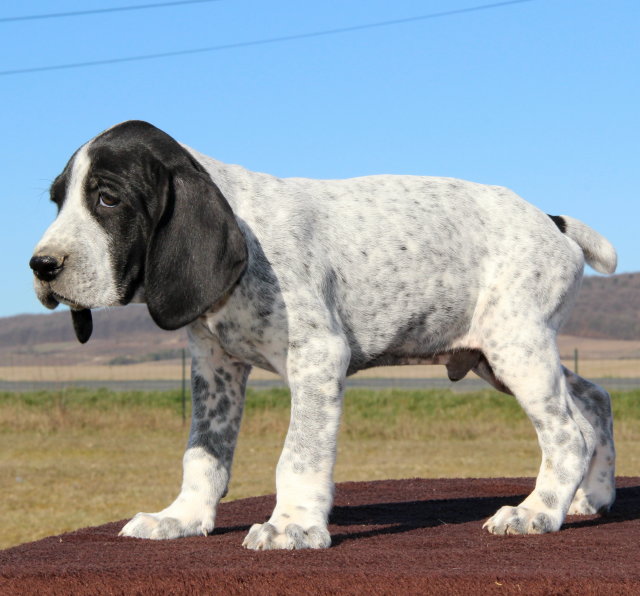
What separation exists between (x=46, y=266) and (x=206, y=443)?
1.20 metres

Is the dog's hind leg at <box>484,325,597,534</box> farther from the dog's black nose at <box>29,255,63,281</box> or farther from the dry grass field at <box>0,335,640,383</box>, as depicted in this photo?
the dry grass field at <box>0,335,640,383</box>

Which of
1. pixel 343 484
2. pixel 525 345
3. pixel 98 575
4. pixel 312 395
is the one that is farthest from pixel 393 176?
pixel 343 484

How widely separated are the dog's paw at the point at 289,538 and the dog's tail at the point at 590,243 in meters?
2.27

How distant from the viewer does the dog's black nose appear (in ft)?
12.3

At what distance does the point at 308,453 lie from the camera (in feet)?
13.0

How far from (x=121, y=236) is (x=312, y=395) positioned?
96 cm

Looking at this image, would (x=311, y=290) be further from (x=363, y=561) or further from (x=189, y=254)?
(x=363, y=561)

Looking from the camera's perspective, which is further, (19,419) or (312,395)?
(19,419)

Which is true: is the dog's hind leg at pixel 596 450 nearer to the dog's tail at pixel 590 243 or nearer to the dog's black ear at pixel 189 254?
the dog's tail at pixel 590 243

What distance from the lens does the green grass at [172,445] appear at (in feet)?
43.1

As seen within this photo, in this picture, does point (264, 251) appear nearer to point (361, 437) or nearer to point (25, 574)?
point (25, 574)

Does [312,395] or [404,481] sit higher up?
[312,395]

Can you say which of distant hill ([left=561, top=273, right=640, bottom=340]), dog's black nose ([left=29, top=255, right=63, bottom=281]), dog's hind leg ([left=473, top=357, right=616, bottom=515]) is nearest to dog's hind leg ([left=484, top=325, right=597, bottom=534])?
dog's hind leg ([left=473, top=357, right=616, bottom=515])

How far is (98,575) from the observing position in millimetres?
3439
